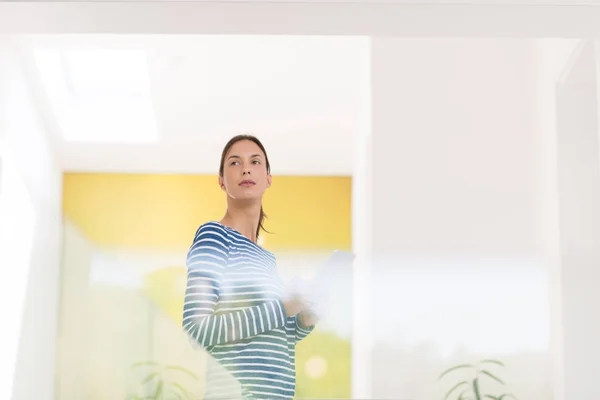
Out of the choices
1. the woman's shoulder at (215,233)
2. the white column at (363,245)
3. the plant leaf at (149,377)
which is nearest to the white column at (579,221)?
the white column at (363,245)

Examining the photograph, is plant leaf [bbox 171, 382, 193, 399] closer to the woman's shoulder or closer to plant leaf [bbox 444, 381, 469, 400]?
the woman's shoulder

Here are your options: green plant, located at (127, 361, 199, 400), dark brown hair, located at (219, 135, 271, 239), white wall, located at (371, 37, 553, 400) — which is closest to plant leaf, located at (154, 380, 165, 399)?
green plant, located at (127, 361, 199, 400)

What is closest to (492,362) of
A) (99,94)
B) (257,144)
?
(257,144)

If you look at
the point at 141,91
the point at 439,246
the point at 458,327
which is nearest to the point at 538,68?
the point at 439,246

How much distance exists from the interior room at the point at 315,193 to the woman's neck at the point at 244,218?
15mm

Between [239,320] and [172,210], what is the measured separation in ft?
0.89

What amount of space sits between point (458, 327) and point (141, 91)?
0.75 metres

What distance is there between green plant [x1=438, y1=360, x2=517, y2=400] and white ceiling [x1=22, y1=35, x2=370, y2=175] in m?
0.44

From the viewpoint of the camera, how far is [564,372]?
1.28 meters

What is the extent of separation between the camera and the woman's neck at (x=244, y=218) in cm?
128

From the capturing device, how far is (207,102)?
1.55 metres

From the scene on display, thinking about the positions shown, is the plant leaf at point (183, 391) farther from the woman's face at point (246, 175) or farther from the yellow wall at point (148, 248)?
the woman's face at point (246, 175)

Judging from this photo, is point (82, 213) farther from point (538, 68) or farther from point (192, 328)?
point (538, 68)

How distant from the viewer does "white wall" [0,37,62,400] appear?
128 cm
